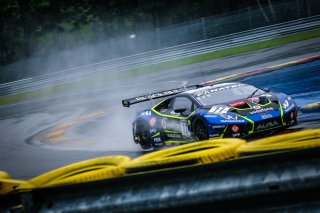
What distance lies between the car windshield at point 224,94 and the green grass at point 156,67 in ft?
54.6

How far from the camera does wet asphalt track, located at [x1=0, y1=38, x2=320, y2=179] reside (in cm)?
1132

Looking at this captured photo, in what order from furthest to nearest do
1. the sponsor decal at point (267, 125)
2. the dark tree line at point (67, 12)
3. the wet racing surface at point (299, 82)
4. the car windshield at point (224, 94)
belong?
the dark tree line at point (67, 12) → the wet racing surface at point (299, 82) → the car windshield at point (224, 94) → the sponsor decal at point (267, 125)

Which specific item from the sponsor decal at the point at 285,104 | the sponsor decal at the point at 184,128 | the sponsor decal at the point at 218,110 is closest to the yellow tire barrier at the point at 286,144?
the sponsor decal at the point at 218,110

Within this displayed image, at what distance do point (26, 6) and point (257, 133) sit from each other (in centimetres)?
4774

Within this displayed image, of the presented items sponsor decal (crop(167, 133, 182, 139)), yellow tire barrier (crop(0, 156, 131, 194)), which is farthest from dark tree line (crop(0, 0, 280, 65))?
yellow tire barrier (crop(0, 156, 131, 194))

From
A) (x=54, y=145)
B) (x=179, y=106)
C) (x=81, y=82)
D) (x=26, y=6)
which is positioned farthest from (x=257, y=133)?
(x=26, y=6)

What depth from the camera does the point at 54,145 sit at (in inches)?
524

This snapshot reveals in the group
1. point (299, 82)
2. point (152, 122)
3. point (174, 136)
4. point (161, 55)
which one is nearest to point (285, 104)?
point (174, 136)

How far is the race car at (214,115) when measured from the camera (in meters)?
8.54

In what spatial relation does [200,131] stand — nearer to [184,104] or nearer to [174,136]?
[174,136]

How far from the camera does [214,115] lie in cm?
880

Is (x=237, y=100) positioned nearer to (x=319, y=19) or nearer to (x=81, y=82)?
(x=319, y=19)

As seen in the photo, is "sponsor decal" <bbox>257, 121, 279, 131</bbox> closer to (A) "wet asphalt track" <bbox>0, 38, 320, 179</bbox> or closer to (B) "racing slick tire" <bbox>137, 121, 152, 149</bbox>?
(A) "wet asphalt track" <bbox>0, 38, 320, 179</bbox>

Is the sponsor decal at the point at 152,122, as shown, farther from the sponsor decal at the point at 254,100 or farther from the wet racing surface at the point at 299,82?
the wet racing surface at the point at 299,82
